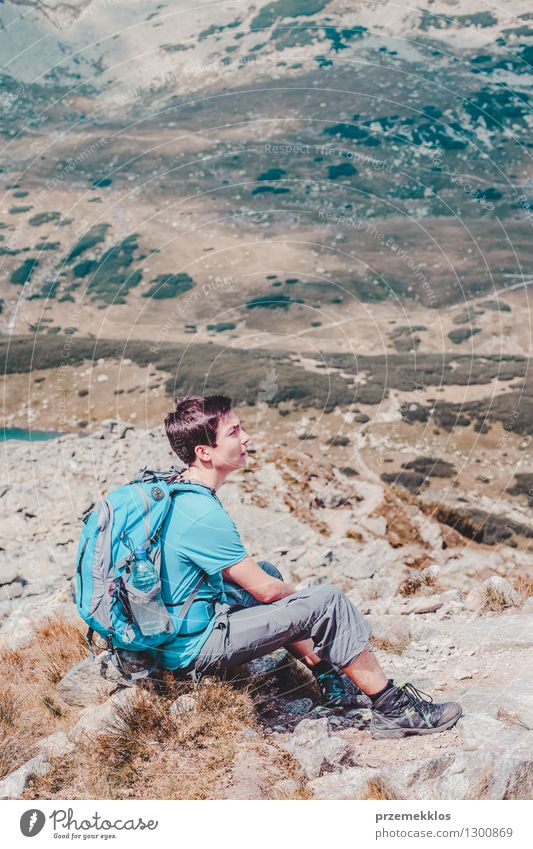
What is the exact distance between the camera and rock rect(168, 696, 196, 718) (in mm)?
4488

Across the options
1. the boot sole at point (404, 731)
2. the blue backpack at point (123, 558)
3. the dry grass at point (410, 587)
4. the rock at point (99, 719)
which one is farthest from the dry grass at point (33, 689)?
the dry grass at point (410, 587)

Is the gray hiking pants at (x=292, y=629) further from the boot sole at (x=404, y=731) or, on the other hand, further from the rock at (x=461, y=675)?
the rock at (x=461, y=675)

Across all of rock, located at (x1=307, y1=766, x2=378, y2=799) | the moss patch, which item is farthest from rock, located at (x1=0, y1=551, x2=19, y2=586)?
the moss patch

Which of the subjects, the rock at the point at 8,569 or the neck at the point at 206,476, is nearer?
the neck at the point at 206,476

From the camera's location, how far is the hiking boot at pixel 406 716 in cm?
439

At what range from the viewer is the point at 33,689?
5621 millimetres

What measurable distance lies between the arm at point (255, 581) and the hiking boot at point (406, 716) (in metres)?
0.86

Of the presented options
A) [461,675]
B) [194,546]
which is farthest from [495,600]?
[194,546]

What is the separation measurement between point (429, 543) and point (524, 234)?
3177 inches

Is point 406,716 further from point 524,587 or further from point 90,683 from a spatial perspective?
point 524,587

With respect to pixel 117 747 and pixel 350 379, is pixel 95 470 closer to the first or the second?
pixel 117 747

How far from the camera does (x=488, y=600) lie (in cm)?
666

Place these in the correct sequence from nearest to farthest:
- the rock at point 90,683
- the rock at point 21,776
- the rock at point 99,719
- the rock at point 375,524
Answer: the rock at point 21,776 → the rock at point 99,719 → the rock at point 90,683 → the rock at point 375,524

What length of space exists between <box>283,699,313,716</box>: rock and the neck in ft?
5.08
